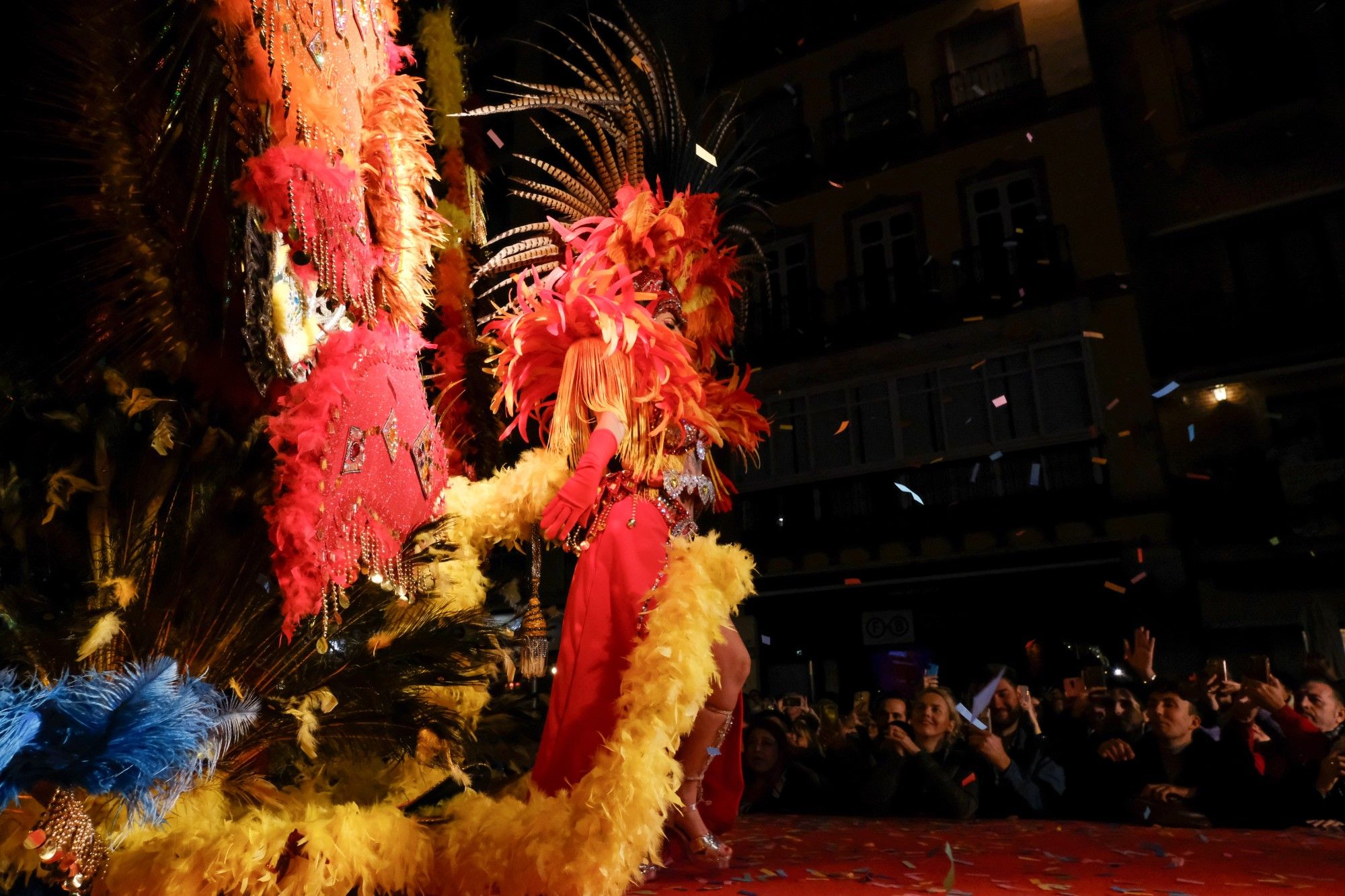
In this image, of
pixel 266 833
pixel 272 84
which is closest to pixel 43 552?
pixel 266 833

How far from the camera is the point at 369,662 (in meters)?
1.73

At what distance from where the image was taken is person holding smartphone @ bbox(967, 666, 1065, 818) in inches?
146

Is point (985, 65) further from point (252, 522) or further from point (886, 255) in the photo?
point (252, 522)

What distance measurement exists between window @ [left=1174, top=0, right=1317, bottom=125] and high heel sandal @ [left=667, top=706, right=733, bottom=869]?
1130 cm

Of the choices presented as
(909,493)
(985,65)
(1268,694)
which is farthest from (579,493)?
(985,65)

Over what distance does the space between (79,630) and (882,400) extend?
10549 mm

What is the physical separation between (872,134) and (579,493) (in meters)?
10.9

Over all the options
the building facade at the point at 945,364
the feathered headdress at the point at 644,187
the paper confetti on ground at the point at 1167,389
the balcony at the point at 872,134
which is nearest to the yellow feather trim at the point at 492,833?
the feathered headdress at the point at 644,187

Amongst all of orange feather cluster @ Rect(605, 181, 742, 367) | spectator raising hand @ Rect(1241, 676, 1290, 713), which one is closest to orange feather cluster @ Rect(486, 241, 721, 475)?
orange feather cluster @ Rect(605, 181, 742, 367)

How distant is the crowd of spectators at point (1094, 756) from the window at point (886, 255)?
749cm

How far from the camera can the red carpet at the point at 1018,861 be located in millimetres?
1978

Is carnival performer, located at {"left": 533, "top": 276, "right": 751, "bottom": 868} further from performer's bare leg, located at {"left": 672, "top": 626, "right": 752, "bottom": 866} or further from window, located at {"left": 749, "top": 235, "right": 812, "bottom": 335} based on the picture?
window, located at {"left": 749, "top": 235, "right": 812, "bottom": 335}

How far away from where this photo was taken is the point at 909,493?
35.2 ft

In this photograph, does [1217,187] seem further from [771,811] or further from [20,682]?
[20,682]
